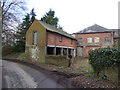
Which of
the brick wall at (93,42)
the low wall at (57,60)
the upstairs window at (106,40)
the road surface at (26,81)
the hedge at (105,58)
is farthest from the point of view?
the brick wall at (93,42)

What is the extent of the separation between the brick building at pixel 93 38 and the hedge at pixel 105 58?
77.3 ft

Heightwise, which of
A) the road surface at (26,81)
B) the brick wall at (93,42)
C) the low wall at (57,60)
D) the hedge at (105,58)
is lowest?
the road surface at (26,81)

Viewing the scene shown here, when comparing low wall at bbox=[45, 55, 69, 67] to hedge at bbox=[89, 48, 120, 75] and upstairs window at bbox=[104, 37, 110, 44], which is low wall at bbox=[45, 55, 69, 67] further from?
upstairs window at bbox=[104, 37, 110, 44]

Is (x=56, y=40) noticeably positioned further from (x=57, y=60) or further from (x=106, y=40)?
(x=106, y=40)

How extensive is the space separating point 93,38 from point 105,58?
25.6 m

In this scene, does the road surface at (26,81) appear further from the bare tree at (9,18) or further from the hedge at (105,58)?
the bare tree at (9,18)

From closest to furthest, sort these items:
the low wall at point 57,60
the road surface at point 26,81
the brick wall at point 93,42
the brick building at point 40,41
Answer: the road surface at point 26,81 → the low wall at point 57,60 → the brick building at point 40,41 → the brick wall at point 93,42

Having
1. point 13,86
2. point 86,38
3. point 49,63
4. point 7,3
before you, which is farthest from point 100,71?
point 86,38

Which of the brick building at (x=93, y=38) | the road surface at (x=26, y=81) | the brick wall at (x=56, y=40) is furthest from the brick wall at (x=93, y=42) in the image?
the road surface at (x=26, y=81)

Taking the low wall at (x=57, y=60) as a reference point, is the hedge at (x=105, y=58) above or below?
above

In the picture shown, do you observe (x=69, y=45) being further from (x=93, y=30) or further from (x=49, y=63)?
(x=49, y=63)

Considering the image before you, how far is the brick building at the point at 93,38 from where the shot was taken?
2962cm

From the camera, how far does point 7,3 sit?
23312mm

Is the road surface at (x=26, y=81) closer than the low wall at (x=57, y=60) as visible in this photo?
Yes
